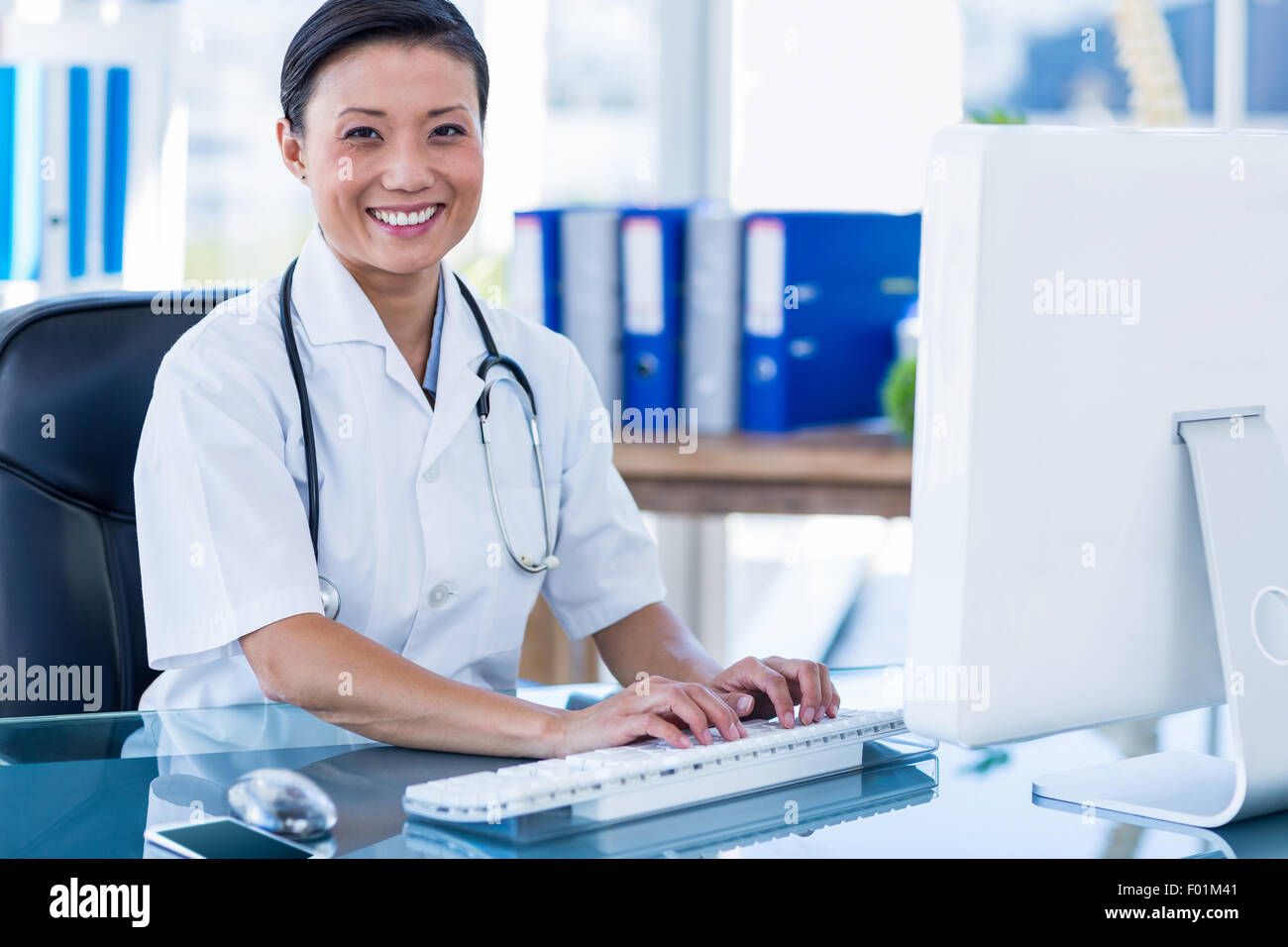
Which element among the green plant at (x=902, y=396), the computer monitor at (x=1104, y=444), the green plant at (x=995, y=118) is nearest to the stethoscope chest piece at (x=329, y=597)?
the computer monitor at (x=1104, y=444)

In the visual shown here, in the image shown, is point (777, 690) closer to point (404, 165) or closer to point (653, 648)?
point (653, 648)

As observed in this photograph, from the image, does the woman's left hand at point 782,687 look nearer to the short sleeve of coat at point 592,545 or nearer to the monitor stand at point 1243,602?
the monitor stand at point 1243,602

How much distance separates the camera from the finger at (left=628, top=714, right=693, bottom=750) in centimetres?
98

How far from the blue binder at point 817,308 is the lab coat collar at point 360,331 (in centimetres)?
123

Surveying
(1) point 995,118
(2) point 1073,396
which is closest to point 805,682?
(2) point 1073,396

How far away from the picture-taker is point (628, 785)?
0.88 m

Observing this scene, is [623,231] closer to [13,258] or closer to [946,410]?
[13,258]

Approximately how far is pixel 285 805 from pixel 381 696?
27 cm

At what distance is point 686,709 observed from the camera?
3.30 ft

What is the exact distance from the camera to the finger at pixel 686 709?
3.26 feet

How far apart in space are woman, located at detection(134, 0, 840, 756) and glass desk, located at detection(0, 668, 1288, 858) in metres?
0.06

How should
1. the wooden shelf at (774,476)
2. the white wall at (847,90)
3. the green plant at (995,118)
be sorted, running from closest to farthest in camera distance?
1. the wooden shelf at (774,476)
2. the green plant at (995,118)
3. the white wall at (847,90)

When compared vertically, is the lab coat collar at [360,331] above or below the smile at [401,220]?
below

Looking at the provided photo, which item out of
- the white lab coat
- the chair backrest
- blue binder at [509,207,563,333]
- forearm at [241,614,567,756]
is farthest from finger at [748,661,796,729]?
blue binder at [509,207,563,333]
